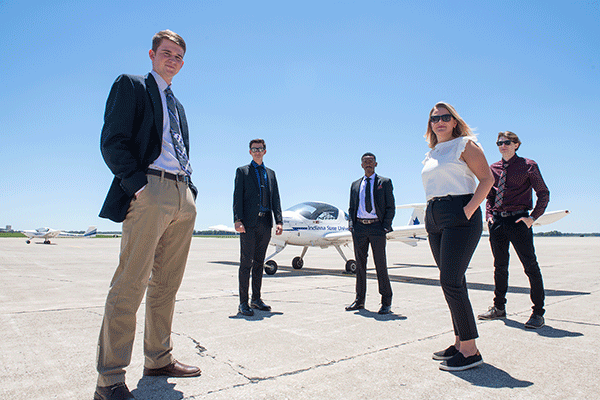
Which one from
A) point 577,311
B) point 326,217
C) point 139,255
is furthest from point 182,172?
point 326,217

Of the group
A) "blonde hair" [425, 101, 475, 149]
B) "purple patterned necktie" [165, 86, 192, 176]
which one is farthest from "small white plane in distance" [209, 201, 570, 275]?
"purple patterned necktie" [165, 86, 192, 176]

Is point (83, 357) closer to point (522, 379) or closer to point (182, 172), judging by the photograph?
point (182, 172)

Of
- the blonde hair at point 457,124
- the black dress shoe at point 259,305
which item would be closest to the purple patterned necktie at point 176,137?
the blonde hair at point 457,124

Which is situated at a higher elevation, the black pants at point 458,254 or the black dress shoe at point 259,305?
the black pants at point 458,254

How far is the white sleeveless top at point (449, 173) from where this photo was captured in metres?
2.57

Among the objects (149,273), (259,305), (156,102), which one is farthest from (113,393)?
(259,305)

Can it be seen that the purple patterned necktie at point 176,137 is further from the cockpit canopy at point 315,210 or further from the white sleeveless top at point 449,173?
the cockpit canopy at point 315,210

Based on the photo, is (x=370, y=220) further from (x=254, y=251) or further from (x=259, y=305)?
(x=259, y=305)

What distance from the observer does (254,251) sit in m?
4.53

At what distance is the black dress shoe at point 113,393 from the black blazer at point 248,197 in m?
2.68

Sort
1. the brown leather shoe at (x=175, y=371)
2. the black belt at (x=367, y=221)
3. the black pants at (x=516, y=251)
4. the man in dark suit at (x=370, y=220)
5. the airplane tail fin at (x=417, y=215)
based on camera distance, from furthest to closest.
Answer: the airplane tail fin at (x=417, y=215), the black belt at (x=367, y=221), the man in dark suit at (x=370, y=220), the black pants at (x=516, y=251), the brown leather shoe at (x=175, y=371)

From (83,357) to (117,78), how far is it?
6.39ft

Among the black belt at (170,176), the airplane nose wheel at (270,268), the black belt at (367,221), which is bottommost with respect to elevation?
the airplane nose wheel at (270,268)

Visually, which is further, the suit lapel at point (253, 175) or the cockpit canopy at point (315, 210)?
the cockpit canopy at point (315, 210)
